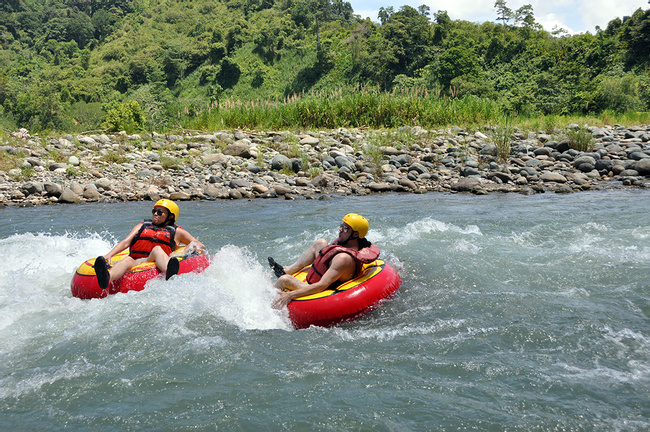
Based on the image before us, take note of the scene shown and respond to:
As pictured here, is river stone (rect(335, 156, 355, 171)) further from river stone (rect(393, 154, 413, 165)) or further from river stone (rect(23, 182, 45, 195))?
river stone (rect(23, 182, 45, 195))

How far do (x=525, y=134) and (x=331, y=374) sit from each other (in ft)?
48.2

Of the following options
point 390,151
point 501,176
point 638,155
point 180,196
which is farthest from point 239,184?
point 638,155

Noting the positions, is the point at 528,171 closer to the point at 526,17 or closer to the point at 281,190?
the point at 281,190

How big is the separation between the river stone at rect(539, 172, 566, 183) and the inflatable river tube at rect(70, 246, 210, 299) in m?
9.53

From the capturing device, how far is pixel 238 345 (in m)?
4.41

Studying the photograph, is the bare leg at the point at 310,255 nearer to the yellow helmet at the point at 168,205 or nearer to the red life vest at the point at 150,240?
the red life vest at the point at 150,240

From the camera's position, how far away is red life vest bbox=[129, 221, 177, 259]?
Result: 614 centimetres

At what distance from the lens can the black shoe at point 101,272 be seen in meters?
5.35

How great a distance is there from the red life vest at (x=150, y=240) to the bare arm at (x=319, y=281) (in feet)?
5.73

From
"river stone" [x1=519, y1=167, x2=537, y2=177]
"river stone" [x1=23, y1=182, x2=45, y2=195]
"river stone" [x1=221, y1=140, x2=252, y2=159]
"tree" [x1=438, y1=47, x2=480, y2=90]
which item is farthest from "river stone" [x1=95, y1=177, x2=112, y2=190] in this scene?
"tree" [x1=438, y1=47, x2=480, y2=90]

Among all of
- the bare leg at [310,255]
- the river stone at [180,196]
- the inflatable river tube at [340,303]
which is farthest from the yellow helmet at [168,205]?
the river stone at [180,196]

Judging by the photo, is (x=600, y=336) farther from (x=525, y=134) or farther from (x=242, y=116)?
(x=242, y=116)

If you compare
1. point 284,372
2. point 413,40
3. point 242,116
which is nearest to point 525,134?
point 242,116

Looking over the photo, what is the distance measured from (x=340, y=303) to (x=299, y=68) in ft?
149
